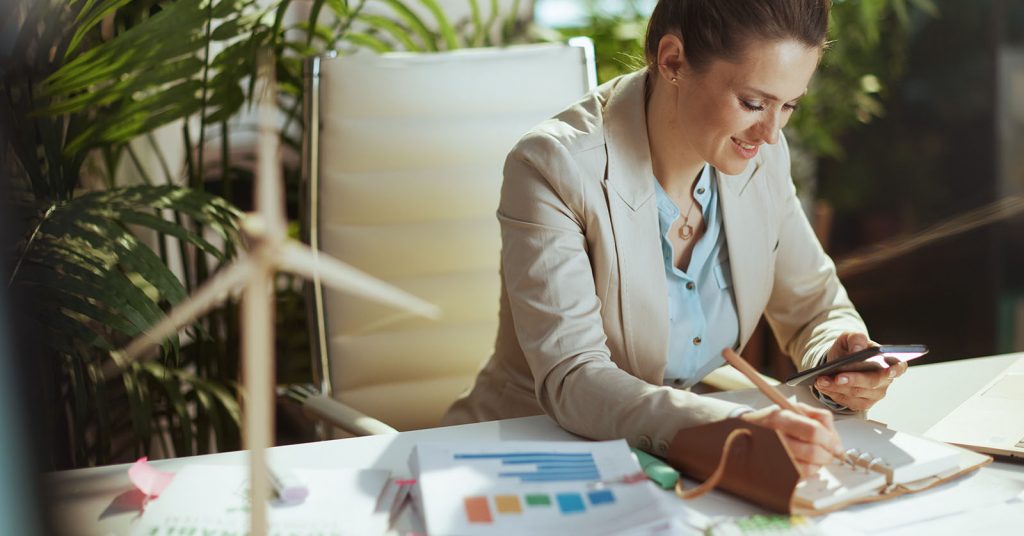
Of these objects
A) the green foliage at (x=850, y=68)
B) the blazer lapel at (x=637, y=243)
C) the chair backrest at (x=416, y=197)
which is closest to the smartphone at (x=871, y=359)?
the blazer lapel at (x=637, y=243)

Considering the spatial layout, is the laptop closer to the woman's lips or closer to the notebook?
the notebook

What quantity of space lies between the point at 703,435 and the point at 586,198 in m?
0.45

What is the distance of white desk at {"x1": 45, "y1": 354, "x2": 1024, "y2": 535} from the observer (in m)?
0.95

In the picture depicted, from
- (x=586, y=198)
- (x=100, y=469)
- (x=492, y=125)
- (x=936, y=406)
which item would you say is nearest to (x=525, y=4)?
(x=492, y=125)

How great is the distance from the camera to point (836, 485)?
973 millimetres

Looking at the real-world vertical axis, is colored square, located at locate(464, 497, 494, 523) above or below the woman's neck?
below

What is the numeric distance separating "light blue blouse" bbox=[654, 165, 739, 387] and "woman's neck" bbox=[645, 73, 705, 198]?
0.07ft

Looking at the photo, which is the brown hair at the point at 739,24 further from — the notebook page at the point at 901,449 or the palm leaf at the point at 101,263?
the palm leaf at the point at 101,263

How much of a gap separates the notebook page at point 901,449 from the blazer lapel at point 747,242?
385 millimetres

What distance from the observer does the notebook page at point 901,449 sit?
101 cm

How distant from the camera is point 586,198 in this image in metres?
1.37

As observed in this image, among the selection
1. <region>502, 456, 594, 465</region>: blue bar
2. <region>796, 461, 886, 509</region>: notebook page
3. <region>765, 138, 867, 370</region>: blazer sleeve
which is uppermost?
<region>765, 138, 867, 370</region>: blazer sleeve

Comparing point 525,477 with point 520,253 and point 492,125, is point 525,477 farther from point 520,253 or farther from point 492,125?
point 492,125

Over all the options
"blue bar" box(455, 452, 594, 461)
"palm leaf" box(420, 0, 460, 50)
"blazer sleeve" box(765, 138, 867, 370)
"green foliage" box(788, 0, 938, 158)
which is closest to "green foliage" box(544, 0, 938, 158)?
"green foliage" box(788, 0, 938, 158)
